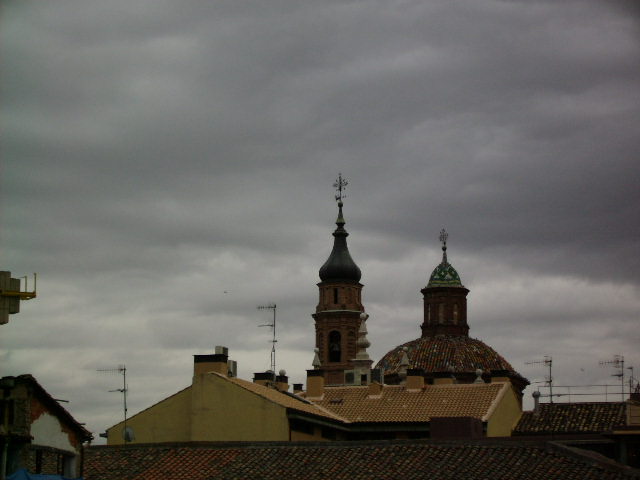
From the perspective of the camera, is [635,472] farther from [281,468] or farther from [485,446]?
[281,468]

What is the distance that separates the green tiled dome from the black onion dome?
4805mm

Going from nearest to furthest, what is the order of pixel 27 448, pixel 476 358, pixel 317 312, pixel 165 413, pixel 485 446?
pixel 27 448
pixel 485 446
pixel 165 413
pixel 476 358
pixel 317 312

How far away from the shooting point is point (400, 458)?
4753 cm

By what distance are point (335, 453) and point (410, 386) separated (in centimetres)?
1684

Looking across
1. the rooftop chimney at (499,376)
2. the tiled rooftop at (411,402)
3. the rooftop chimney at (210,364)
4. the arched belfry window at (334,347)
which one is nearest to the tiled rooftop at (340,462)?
the rooftop chimney at (210,364)

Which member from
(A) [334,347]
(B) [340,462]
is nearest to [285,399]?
(B) [340,462]

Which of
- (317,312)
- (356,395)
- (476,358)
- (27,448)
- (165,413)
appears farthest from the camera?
(317,312)

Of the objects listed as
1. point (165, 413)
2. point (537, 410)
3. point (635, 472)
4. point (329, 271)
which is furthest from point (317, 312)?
point (635, 472)

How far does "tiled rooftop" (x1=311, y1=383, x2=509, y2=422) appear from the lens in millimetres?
61469

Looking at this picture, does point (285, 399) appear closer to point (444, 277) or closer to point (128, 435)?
point (128, 435)

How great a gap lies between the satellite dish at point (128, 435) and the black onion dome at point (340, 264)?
116 feet

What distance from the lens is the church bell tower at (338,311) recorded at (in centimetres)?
8894

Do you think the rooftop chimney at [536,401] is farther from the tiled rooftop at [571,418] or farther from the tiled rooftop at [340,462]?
the tiled rooftop at [340,462]

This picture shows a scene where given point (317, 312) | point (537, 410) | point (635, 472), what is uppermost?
point (317, 312)
